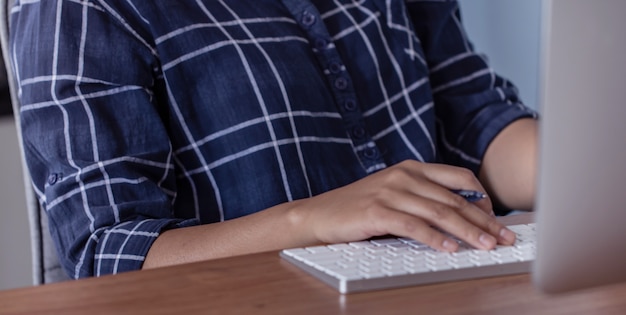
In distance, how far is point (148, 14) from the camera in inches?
45.5

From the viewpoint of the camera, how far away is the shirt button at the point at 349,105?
1290 mm

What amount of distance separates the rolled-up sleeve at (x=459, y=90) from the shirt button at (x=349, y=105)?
21cm

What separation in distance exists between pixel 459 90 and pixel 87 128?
0.62 meters

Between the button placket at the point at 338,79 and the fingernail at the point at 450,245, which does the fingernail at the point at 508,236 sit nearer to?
the fingernail at the point at 450,245

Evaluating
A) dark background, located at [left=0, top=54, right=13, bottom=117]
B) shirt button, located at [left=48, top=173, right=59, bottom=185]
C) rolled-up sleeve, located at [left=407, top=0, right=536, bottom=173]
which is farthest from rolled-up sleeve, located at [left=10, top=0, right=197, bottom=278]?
rolled-up sleeve, located at [left=407, top=0, right=536, bottom=173]

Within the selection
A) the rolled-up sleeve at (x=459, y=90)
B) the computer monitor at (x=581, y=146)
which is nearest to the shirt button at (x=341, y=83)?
the rolled-up sleeve at (x=459, y=90)

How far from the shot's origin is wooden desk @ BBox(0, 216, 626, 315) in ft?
2.13

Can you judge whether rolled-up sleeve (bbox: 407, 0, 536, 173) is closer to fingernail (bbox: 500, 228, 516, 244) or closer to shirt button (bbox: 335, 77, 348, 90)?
shirt button (bbox: 335, 77, 348, 90)

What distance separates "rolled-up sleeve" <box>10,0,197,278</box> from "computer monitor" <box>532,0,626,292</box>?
21.8 inches

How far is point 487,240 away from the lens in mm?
783

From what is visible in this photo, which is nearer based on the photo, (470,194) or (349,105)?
(470,194)

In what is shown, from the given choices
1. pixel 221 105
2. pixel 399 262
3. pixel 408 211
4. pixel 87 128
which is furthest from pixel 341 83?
pixel 399 262

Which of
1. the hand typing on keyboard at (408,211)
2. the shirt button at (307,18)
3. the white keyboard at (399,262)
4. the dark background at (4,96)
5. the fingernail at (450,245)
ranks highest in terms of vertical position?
the shirt button at (307,18)

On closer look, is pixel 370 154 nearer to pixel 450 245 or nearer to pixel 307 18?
Result: pixel 307 18
